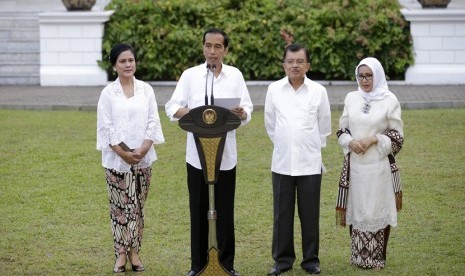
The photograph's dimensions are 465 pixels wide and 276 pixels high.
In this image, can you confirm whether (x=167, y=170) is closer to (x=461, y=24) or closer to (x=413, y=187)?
(x=413, y=187)

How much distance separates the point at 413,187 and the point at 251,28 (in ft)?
32.2

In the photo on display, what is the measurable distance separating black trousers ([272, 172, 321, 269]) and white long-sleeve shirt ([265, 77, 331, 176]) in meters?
0.09

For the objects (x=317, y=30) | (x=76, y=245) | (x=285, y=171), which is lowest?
(x=76, y=245)

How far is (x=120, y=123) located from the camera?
8383mm

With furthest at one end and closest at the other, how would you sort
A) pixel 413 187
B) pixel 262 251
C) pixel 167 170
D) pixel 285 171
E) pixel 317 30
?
1. pixel 317 30
2. pixel 167 170
3. pixel 413 187
4. pixel 262 251
5. pixel 285 171

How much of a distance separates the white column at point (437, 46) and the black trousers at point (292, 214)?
13.0 metres

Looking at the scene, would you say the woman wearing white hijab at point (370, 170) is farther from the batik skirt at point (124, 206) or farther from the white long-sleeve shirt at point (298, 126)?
the batik skirt at point (124, 206)

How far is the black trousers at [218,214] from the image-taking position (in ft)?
26.6

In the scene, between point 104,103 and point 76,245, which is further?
point 76,245

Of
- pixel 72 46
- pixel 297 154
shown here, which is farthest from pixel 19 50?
pixel 297 154

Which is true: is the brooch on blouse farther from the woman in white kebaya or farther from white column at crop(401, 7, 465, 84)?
white column at crop(401, 7, 465, 84)

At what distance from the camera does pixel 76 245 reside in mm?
9539

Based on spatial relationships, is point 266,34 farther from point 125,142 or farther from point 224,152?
point 224,152

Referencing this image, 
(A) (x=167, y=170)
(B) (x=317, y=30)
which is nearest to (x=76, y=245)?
(A) (x=167, y=170)
